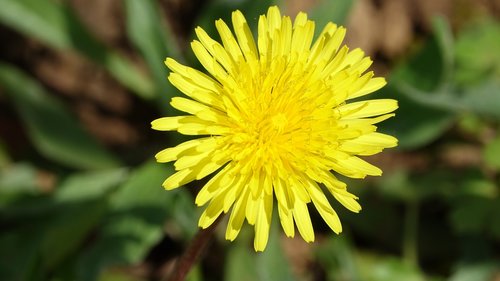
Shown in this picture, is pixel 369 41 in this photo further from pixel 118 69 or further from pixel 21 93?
pixel 21 93

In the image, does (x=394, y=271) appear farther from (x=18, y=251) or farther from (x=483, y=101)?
(x=18, y=251)

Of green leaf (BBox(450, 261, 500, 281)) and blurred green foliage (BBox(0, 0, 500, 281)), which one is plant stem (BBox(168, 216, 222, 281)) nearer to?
blurred green foliage (BBox(0, 0, 500, 281))

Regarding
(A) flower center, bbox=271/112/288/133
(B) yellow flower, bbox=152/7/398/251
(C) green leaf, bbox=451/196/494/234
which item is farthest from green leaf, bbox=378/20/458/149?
(A) flower center, bbox=271/112/288/133

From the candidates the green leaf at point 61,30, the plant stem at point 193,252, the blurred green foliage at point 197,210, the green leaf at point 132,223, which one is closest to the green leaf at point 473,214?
the blurred green foliage at point 197,210

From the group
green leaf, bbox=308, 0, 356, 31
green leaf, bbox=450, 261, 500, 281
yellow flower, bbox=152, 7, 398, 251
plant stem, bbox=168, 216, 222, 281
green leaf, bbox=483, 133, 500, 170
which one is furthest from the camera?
green leaf, bbox=450, 261, 500, 281

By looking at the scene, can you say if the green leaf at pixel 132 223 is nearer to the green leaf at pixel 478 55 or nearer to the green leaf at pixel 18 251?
the green leaf at pixel 18 251

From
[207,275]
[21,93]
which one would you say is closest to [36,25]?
[21,93]

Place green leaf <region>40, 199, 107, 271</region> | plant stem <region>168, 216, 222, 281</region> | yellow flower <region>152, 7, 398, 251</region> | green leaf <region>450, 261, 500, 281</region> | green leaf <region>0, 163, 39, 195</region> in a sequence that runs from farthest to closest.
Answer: green leaf <region>0, 163, 39, 195</region> < green leaf <region>450, 261, 500, 281</region> < green leaf <region>40, 199, 107, 271</region> < plant stem <region>168, 216, 222, 281</region> < yellow flower <region>152, 7, 398, 251</region>

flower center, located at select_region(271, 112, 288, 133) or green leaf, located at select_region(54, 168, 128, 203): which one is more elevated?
green leaf, located at select_region(54, 168, 128, 203)

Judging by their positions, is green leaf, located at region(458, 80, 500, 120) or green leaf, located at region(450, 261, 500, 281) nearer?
green leaf, located at region(458, 80, 500, 120)
